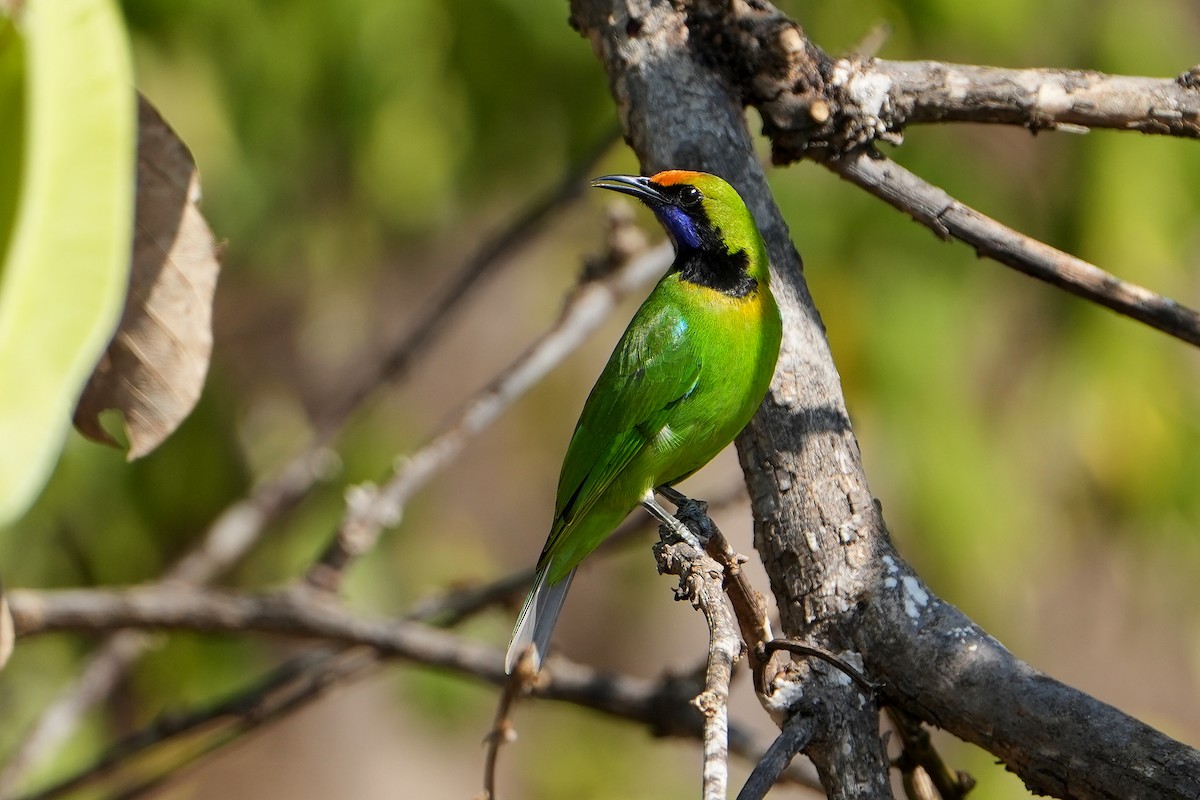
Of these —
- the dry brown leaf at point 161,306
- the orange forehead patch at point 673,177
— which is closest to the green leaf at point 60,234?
the dry brown leaf at point 161,306

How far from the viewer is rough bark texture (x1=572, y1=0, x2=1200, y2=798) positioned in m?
1.62

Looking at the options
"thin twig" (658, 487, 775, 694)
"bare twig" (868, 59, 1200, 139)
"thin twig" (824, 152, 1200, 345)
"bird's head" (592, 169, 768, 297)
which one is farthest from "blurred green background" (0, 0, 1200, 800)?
"thin twig" (658, 487, 775, 694)

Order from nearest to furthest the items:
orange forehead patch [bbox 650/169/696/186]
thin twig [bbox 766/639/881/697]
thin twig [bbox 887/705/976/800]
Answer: thin twig [bbox 766/639/881/697] → thin twig [bbox 887/705/976/800] → orange forehead patch [bbox 650/169/696/186]

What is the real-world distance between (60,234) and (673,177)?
151cm

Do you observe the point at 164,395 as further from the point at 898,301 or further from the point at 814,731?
the point at 898,301

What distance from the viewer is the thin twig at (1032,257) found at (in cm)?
201

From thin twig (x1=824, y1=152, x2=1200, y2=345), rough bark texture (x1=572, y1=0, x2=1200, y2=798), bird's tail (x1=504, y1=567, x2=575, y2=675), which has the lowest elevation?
bird's tail (x1=504, y1=567, x2=575, y2=675)

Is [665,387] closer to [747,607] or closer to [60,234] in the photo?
[747,607]

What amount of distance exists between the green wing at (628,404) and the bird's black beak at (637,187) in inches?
11.7

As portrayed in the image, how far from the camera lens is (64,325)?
1163mm

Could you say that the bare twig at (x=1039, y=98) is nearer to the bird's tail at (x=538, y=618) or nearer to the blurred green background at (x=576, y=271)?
the bird's tail at (x=538, y=618)

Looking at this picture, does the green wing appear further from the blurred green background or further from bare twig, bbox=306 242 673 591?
the blurred green background

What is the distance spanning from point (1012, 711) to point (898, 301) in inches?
98.6

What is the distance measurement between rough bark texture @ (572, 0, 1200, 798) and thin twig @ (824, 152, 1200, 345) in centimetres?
23
